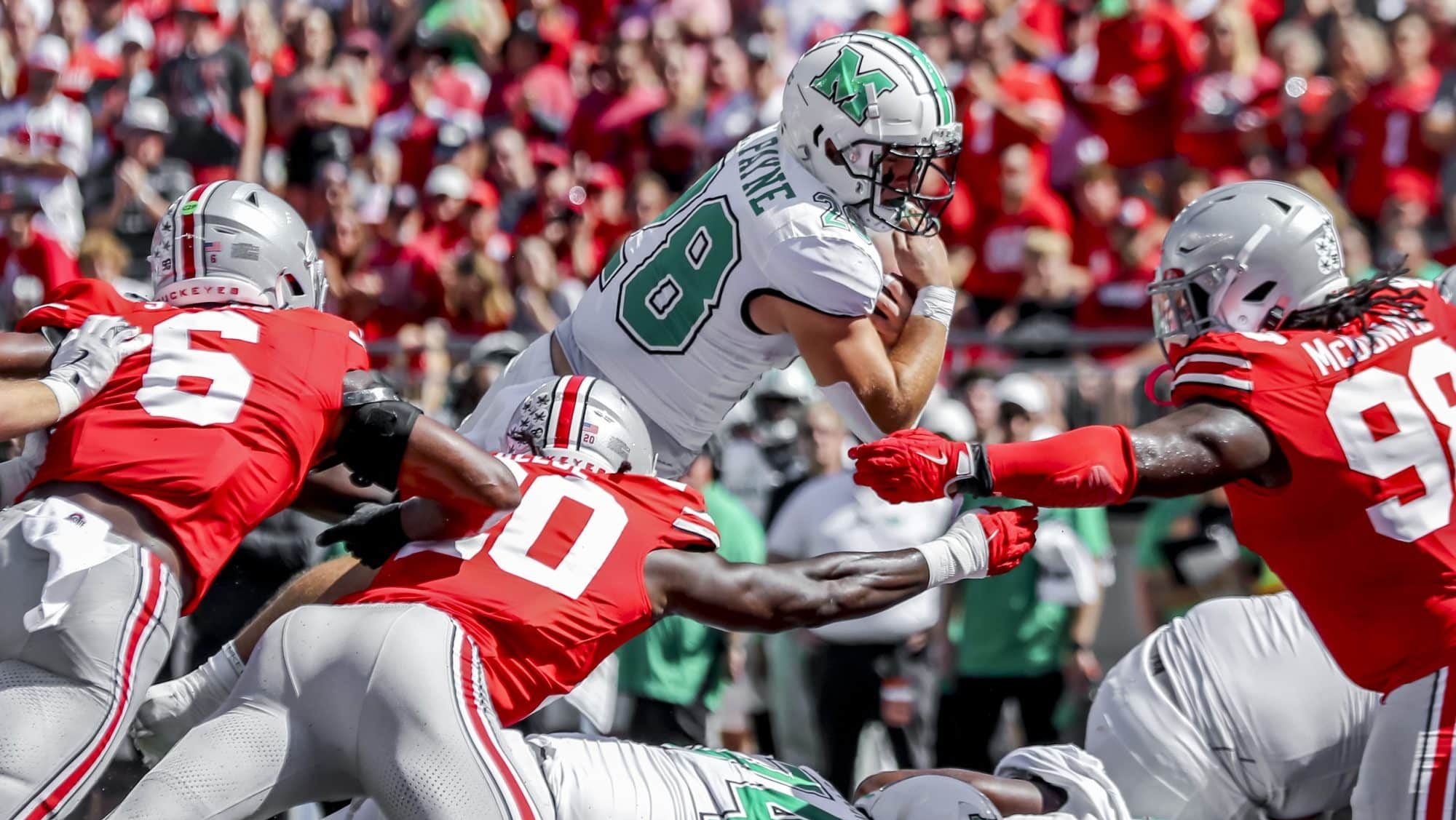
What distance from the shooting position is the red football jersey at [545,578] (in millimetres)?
3773

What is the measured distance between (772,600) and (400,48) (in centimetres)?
830

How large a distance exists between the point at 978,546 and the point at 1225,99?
5.59 metres

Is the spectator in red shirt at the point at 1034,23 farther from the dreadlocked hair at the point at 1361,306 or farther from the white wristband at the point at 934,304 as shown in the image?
the dreadlocked hair at the point at 1361,306

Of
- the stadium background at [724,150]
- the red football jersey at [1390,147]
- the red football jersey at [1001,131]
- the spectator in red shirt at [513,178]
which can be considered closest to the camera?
the stadium background at [724,150]

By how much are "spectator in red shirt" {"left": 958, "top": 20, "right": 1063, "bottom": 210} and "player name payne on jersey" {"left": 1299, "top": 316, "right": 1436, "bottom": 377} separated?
510 centimetres

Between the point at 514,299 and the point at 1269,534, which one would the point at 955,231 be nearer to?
the point at 514,299

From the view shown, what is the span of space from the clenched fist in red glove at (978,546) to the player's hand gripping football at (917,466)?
247mm

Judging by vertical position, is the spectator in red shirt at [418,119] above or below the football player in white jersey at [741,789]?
below

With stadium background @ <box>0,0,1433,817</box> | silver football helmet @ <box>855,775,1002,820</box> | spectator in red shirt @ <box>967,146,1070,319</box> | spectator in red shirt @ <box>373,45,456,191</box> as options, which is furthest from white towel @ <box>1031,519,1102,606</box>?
spectator in red shirt @ <box>373,45,456,191</box>

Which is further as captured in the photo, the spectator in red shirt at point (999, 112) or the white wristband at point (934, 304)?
the spectator in red shirt at point (999, 112)

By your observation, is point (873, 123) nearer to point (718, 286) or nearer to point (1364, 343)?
point (718, 286)

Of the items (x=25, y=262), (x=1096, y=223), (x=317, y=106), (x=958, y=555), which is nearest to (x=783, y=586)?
(x=958, y=555)

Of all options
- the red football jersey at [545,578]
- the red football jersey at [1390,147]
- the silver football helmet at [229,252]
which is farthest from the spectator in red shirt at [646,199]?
the red football jersey at [545,578]

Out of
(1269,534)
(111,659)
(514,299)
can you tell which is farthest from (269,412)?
(514,299)
